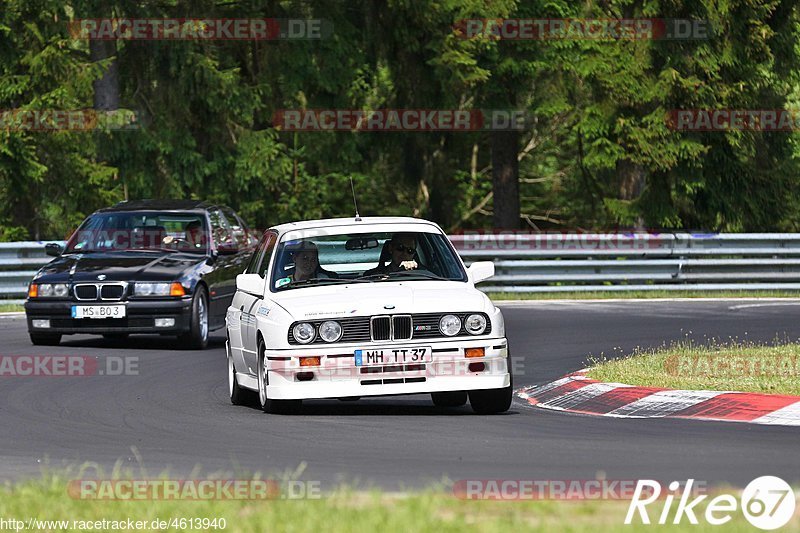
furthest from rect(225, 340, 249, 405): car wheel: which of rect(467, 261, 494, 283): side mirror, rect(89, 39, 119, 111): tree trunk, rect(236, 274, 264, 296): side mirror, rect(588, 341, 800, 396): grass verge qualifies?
rect(89, 39, 119, 111): tree trunk

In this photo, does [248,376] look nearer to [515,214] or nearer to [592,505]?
[592,505]

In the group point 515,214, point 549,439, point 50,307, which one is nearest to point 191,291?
point 50,307

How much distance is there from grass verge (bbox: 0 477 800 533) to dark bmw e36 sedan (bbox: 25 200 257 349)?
34.8 ft

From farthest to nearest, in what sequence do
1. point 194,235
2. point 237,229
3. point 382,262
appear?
1. point 237,229
2. point 194,235
3. point 382,262

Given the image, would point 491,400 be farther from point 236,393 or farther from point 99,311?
point 99,311

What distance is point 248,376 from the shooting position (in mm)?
13258

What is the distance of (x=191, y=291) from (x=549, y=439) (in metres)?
8.85

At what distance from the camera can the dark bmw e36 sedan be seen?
61.1ft

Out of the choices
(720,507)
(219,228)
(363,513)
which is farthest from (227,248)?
(720,507)

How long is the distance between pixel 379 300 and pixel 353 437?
1.63m

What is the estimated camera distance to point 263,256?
45.6ft

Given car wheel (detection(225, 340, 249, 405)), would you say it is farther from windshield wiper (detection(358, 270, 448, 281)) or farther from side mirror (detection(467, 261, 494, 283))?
side mirror (detection(467, 261, 494, 283))

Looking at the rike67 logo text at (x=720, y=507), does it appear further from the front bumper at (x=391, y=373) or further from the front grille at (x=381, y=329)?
the front grille at (x=381, y=329)

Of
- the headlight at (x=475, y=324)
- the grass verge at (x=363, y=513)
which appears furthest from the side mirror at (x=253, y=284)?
the grass verge at (x=363, y=513)
